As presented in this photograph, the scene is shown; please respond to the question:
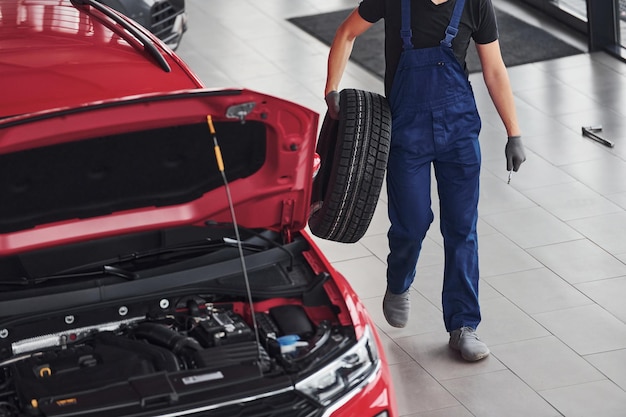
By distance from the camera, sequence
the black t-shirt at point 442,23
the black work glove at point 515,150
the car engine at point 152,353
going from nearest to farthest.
Answer: the car engine at point 152,353
the black t-shirt at point 442,23
the black work glove at point 515,150

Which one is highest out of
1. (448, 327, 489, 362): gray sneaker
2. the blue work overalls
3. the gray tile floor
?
the blue work overalls

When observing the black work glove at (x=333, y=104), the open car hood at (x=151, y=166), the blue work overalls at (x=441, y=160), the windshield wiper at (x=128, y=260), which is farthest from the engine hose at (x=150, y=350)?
the blue work overalls at (x=441, y=160)

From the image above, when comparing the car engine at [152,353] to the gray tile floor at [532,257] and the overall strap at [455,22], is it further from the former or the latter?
the overall strap at [455,22]

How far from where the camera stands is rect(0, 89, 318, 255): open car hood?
135 inches

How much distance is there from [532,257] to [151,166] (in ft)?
9.62

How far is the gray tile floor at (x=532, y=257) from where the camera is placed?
4.99 m

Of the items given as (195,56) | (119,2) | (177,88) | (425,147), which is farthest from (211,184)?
(195,56)

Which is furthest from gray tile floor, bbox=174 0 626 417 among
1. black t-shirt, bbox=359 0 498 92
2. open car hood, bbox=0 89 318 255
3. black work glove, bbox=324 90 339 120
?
open car hood, bbox=0 89 318 255

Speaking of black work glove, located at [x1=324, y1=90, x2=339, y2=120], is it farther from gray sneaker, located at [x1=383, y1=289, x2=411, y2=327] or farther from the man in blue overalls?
gray sneaker, located at [x1=383, y1=289, x2=411, y2=327]

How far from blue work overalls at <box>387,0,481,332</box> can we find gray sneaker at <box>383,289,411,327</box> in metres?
0.21

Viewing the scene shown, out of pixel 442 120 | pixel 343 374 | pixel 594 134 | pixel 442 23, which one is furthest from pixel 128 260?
pixel 594 134

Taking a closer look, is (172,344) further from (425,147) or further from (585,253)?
(585,253)

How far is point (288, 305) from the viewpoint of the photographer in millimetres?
3889

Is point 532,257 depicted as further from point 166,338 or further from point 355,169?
point 166,338
